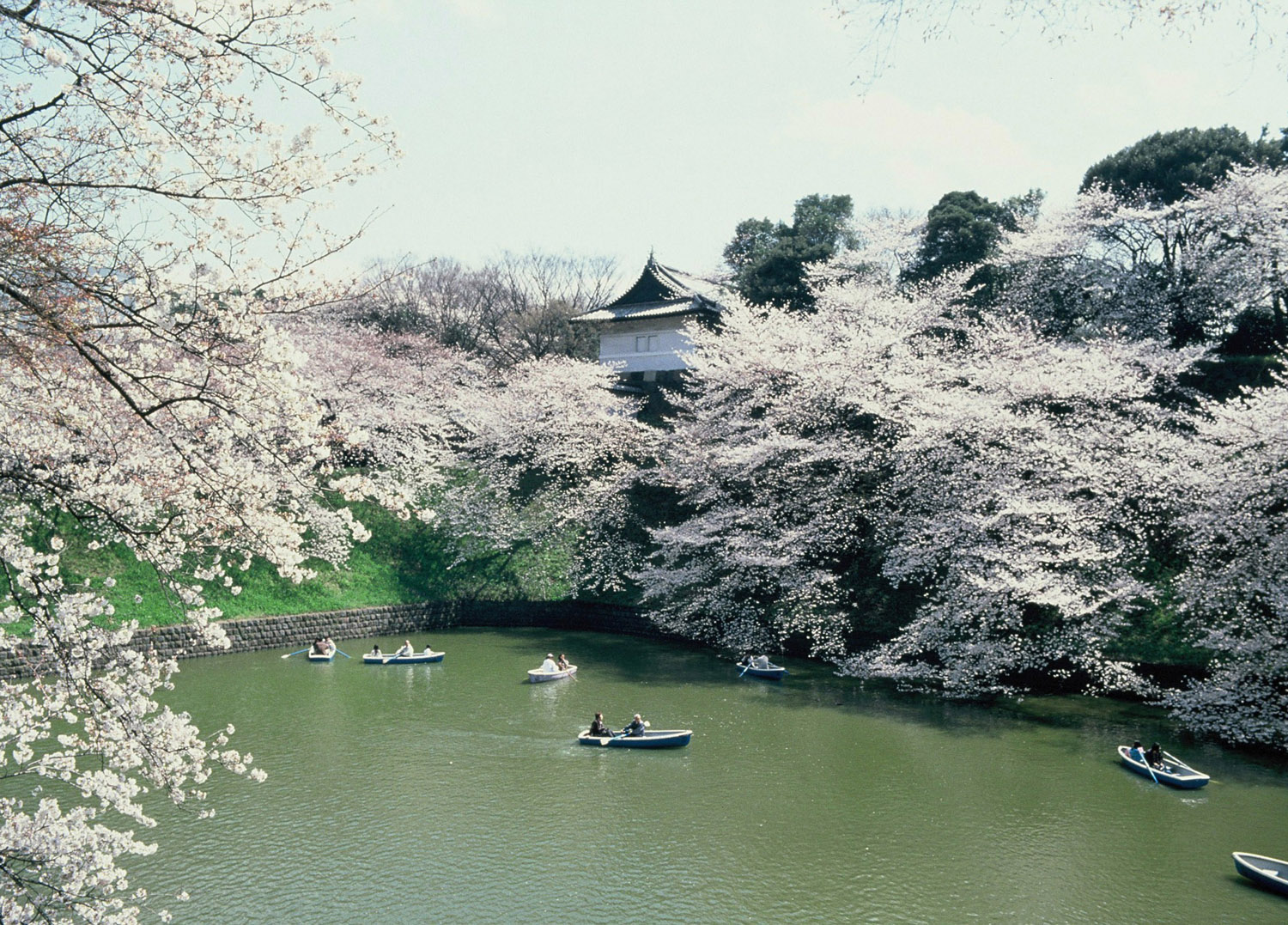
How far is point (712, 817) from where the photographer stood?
12758mm

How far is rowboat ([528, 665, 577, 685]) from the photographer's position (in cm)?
2036

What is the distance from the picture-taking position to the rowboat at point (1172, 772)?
43.7ft

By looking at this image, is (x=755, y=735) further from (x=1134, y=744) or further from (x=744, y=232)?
(x=744, y=232)

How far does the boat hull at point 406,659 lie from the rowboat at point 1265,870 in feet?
56.4

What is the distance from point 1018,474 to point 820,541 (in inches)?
199

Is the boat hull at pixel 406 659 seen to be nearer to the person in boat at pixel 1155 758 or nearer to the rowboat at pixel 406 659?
the rowboat at pixel 406 659

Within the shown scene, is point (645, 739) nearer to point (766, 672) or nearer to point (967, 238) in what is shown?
point (766, 672)

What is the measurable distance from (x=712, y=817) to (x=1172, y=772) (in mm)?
7366

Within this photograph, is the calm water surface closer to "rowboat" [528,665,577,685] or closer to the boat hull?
"rowboat" [528,665,577,685]

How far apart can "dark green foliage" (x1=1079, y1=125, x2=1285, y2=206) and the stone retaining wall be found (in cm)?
2109

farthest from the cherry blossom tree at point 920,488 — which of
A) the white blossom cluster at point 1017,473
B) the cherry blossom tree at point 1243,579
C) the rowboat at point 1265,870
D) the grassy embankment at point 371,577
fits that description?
the rowboat at point 1265,870

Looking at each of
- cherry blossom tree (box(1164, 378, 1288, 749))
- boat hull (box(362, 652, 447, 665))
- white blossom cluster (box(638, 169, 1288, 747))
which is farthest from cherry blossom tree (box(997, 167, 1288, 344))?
boat hull (box(362, 652, 447, 665))

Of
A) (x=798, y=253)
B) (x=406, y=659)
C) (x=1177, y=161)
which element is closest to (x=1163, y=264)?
(x=1177, y=161)

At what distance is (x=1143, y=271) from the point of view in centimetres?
2684
